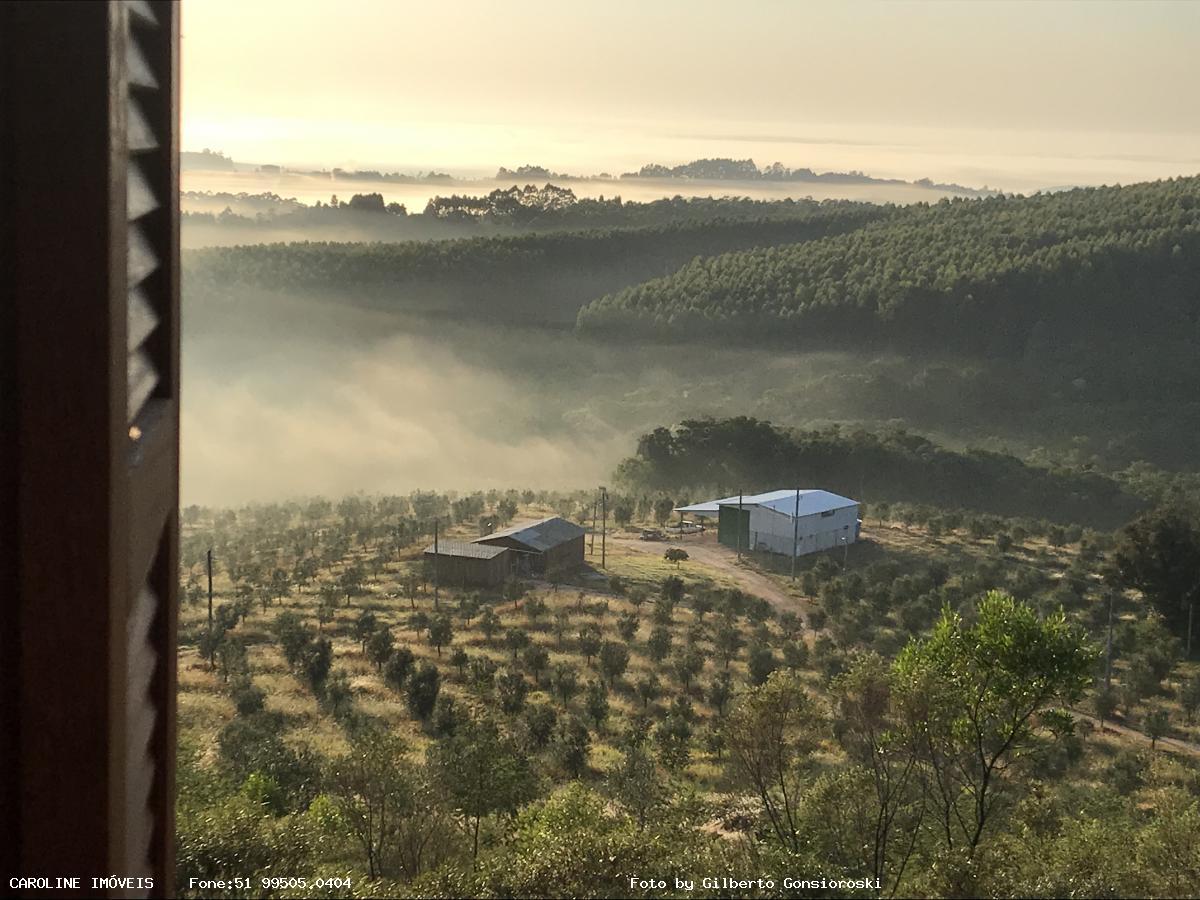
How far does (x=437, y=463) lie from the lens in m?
56.3

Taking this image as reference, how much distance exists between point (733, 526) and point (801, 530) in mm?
1702

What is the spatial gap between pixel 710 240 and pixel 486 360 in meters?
18.3

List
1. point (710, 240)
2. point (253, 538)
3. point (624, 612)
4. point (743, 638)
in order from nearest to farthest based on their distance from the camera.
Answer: point (743, 638), point (624, 612), point (253, 538), point (710, 240)

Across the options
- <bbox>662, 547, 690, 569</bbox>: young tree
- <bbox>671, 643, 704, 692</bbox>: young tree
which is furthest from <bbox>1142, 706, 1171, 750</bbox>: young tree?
<bbox>662, 547, 690, 569</bbox>: young tree

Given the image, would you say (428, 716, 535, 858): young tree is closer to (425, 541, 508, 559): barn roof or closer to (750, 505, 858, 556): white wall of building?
→ (425, 541, 508, 559): barn roof

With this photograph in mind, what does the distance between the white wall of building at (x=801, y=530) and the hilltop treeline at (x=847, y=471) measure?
849 centimetres

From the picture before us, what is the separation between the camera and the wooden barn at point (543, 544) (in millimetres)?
24931

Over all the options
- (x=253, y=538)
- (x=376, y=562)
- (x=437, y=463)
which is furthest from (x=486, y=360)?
(x=376, y=562)

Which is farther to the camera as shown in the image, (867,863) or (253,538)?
(253,538)

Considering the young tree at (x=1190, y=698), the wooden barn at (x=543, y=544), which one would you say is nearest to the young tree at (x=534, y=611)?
the wooden barn at (x=543, y=544)

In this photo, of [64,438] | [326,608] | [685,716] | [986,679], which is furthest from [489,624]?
[64,438]

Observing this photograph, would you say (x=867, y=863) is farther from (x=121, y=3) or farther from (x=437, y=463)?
(x=437, y=463)

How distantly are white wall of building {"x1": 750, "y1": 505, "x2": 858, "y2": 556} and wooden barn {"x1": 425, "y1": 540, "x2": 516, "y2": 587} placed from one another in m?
6.81

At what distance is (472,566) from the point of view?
23984 millimetres
